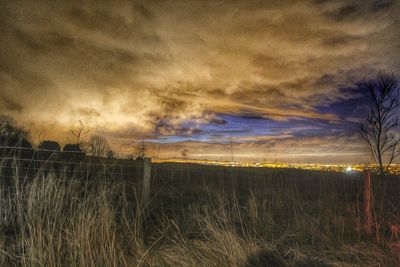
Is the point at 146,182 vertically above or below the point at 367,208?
above

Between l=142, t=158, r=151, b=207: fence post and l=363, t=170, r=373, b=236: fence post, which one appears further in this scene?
l=142, t=158, r=151, b=207: fence post

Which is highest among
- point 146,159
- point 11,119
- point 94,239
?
point 11,119

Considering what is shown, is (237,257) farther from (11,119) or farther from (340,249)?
(11,119)

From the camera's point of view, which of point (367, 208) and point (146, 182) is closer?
point (367, 208)

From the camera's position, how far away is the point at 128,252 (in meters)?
3.90

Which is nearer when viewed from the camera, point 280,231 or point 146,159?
point 280,231

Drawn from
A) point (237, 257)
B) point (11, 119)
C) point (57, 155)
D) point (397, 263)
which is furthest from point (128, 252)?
point (11, 119)

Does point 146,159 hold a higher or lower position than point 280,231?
higher

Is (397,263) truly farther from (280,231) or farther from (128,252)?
(128,252)

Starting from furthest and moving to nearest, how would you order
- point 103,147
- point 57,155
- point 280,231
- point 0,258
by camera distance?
point 103,147 → point 57,155 → point 280,231 → point 0,258

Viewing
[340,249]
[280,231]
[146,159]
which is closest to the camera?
[340,249]

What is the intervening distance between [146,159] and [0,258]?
2895 mm

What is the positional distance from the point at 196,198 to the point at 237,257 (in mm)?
4937

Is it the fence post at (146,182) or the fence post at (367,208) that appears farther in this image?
the fence post at (146,182)
